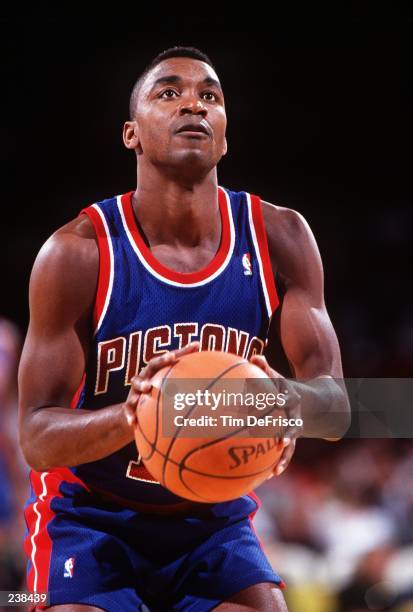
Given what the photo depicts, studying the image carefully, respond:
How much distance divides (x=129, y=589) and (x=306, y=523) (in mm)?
3046

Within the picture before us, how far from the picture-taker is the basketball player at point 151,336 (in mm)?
2445

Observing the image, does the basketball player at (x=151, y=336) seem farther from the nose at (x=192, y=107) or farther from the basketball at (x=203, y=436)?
the basketball at (x=203, y=436)

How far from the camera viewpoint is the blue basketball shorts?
7.95ft

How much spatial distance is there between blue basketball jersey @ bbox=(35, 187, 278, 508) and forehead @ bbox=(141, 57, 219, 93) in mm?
493

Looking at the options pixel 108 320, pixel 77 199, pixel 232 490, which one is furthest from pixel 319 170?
pixel 232 490

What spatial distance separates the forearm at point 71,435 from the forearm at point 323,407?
0.50 m

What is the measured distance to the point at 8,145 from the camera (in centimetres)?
663

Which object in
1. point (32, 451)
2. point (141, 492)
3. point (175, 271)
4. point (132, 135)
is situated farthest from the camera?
point (132, 135)

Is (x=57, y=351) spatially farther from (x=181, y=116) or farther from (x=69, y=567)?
(x=181, y=116)

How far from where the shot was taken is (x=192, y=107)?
271 centimetres

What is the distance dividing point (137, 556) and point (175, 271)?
0.82m

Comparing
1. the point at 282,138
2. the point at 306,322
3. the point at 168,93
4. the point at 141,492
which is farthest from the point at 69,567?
the point at 282,138

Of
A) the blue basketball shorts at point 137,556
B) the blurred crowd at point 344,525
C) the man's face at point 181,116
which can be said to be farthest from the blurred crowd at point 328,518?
the man's face at point 181,116

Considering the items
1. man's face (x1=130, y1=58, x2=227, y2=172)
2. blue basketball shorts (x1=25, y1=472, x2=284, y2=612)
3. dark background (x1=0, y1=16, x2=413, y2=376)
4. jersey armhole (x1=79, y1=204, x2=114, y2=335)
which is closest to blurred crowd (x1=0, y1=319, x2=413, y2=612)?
dark background (x1=0, y1=16, x2=413, y2=376)
